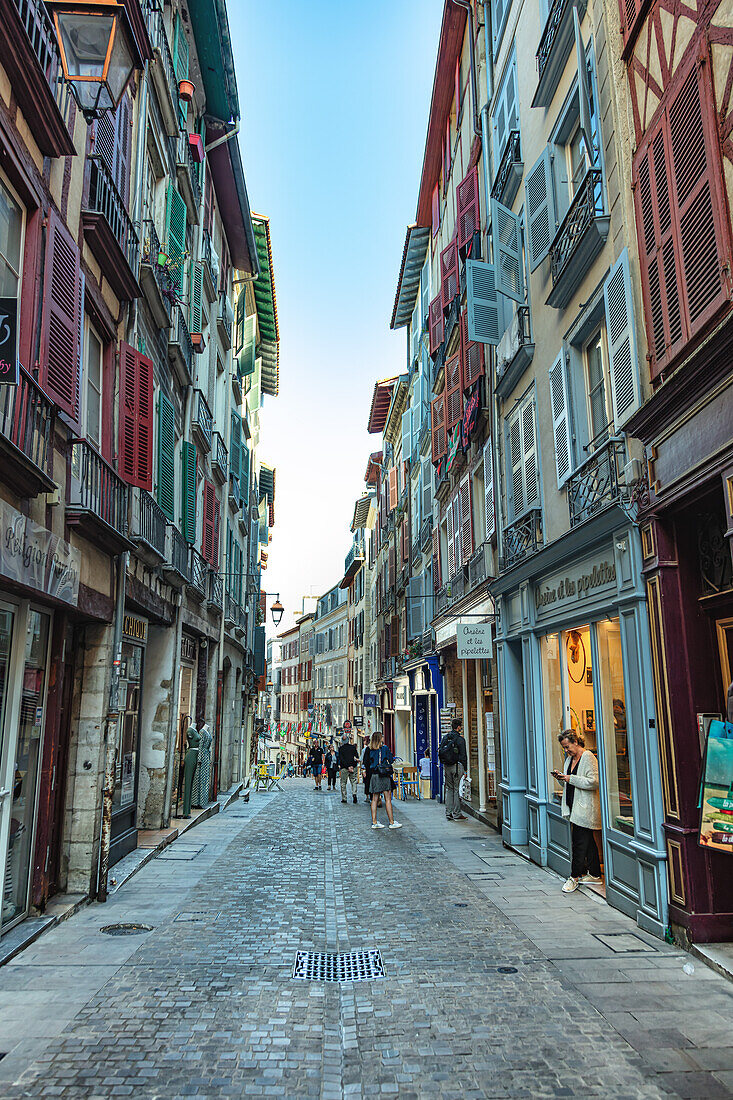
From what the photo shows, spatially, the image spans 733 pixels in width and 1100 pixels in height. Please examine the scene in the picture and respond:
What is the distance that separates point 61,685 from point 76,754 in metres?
0.94

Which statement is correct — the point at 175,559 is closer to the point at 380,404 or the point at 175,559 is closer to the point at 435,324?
the point at 435,324

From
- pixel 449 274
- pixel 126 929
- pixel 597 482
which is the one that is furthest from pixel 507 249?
pixel 126 929

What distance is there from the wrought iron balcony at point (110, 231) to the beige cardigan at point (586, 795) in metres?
7.63

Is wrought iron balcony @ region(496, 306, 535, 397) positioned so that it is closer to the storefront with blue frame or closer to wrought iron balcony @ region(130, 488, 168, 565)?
the storefront with blue frame

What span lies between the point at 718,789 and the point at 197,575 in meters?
12.4

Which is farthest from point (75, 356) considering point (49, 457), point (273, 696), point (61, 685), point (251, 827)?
point (273, 696)

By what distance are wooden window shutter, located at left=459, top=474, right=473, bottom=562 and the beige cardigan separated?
299 inches

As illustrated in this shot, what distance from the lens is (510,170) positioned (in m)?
12.1

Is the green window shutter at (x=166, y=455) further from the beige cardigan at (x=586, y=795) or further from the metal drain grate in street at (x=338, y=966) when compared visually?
the metal drain grate in street at (x=338, y=966)

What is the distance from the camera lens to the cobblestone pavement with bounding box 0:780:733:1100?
4.15m

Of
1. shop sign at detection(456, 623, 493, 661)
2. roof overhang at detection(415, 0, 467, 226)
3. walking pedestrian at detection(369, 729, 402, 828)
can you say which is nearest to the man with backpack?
walking pedestrian at detection(369, 729, 402, 828)

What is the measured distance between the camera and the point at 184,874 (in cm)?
983

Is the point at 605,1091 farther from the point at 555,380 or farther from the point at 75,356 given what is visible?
the point at 555,380

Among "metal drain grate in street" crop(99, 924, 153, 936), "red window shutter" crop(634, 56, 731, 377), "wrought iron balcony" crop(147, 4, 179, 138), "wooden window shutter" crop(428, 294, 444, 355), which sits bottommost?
"metal drain grate in street" crop(99, 924, 153, 936)
